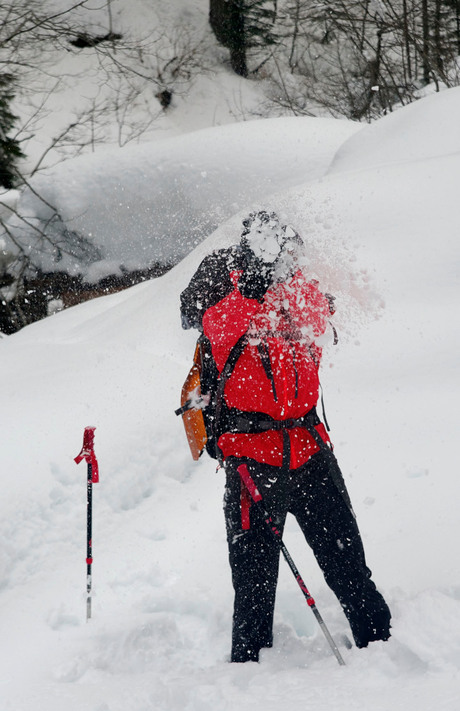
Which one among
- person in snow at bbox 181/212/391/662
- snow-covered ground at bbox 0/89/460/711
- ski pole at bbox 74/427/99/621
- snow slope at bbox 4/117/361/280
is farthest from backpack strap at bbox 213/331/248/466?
snow slope at bbox 4/117/361/280

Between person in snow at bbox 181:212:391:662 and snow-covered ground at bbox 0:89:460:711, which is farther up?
person in snow at bbox 181:212:391:662

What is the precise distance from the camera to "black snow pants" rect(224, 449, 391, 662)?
2264mm

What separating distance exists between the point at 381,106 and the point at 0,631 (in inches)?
508

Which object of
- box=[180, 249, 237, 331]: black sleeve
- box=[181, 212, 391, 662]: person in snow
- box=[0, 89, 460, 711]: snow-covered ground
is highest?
box=[180, 249, 237, 331]: black sleeve

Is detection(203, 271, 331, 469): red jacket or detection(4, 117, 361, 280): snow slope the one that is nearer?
detection(203, 271, 331, 469): red jacket

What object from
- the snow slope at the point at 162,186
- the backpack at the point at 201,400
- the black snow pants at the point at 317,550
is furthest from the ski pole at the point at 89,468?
the snow slope at the point at 162,186

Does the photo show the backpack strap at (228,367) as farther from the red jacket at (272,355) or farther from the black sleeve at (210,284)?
the black sleeve at (210,284)

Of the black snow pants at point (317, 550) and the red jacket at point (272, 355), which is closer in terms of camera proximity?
the red jacket at point (272, 355)

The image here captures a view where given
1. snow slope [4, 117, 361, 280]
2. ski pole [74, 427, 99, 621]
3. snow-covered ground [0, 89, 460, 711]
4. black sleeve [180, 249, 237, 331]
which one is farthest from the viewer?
snow slope [4, 117, 361, 280]

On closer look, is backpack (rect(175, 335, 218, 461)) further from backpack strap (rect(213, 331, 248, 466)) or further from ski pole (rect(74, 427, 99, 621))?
ski pole (rect(74, 427, 99, 621))

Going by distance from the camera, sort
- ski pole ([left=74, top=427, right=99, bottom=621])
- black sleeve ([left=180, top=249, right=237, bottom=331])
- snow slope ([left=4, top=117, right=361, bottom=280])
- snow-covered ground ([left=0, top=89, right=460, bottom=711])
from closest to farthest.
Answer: snow-covered ground ([left=0, top=89, right=460, bottom=711])
black sleeve ([left=180, top=249, right=237, bottom=331])
ski pole ([left=74, top=427, right=99, bottom=621])
snow slope ([left=4, top=117, right=361, bottom=280])

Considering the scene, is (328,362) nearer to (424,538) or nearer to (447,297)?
(447,297)

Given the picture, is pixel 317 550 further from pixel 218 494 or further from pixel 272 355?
pixel 218 494

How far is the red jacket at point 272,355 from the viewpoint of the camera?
2.16m
